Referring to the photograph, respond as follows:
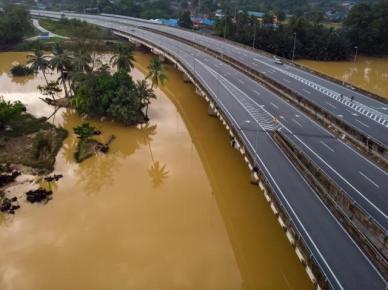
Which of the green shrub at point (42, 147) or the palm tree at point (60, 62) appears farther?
the palm tree at point (60, 62)

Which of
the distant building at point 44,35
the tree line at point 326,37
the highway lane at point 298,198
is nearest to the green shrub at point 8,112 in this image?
the highway lane at point 298,198

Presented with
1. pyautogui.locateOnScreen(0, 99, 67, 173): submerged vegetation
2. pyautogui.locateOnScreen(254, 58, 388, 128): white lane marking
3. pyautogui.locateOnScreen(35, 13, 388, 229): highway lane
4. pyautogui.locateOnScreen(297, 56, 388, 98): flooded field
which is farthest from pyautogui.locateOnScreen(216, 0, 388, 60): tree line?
pyautogui.locateOnScreen(0, 99, 67, 173): submerged vegetation

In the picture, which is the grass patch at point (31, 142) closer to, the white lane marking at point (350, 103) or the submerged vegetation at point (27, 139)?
the submerged vegetation at point (27, 139)

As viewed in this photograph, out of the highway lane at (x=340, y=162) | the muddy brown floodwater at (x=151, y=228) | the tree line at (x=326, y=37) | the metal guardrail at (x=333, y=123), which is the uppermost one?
the tree line at (x=326, y=37)

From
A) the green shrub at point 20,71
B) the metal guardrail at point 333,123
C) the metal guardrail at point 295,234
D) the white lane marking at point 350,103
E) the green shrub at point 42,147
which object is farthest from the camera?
the green shrub at point 20,71

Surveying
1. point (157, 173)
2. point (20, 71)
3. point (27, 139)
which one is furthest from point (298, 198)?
point (20, 71)

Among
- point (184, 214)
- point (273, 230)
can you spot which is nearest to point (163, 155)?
point (184, 214)

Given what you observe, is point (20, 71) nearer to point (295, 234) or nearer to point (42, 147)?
point (42, 147)
